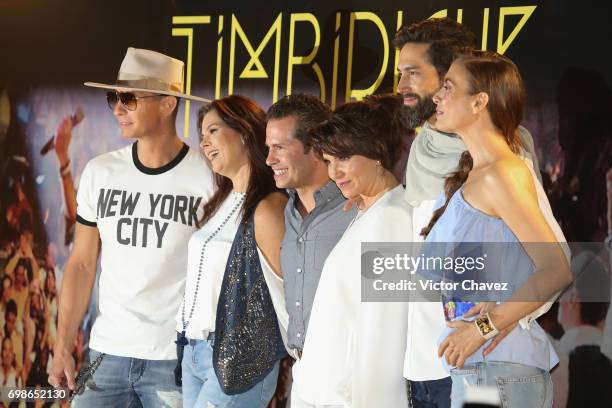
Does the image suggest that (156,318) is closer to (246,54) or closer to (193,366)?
(193,366)

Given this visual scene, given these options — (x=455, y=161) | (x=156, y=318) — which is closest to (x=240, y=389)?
(x=156, y=318)

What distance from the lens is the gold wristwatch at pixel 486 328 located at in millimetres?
2531

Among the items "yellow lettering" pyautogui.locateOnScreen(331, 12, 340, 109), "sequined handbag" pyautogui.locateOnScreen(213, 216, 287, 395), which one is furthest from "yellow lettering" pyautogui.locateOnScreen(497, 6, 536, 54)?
"sequined handbag" pyautogui.locateOnScreen(213, 216, 287, 395)

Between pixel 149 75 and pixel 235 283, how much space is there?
1296 mm

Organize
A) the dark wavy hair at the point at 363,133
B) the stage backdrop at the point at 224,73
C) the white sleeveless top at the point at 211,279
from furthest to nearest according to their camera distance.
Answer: the stage backdrop at the point at 224,73 → the white sleeveless top at the point at 211,279 → the dark wavy hair at the point at 363,133

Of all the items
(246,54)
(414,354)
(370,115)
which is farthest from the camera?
(246,54)

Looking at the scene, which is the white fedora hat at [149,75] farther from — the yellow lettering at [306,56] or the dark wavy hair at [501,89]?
the dark wavy hair at [501,89]

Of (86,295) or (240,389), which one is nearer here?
(240,389)

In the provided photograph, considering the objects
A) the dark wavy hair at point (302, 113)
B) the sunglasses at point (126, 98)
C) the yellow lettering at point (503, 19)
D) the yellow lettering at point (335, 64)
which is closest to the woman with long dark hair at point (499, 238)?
the dark wavy hair at point (302, 113)

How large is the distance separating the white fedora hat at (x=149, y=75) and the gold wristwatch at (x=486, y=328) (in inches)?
84.2

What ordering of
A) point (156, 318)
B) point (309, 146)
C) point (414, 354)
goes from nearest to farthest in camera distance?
point (414, 354) < point (309, 146) < point (156, 318)

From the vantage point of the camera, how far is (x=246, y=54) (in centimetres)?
469

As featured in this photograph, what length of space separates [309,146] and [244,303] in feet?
2.24

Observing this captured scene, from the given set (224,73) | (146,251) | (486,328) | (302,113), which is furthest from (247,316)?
(224,73)
